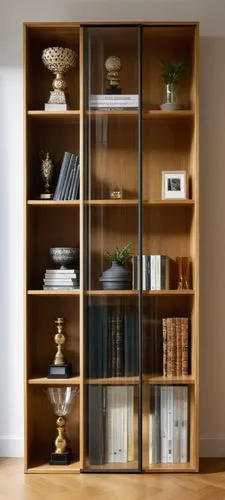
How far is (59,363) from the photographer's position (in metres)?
3.85

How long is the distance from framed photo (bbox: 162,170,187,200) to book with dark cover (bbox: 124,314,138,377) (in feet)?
2.20

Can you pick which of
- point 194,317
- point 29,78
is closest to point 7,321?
point 194,317

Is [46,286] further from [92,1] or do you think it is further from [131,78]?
[92,1]

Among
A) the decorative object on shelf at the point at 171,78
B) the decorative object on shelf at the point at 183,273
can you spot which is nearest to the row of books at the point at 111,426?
the decorative object on shelf at the point at 183,273

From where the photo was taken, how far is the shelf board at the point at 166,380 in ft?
12.2

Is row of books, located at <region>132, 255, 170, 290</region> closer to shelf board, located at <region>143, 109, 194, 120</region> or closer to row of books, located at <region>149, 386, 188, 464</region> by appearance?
row of books, located at <region>149, 386, 188, 464</region>

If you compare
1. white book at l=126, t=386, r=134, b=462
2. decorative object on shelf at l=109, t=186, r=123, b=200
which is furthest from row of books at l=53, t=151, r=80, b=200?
white book at l=126, t=386, r=134, b=462

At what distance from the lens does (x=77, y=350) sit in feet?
13.1

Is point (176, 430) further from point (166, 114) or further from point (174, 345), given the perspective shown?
point (166, 114)

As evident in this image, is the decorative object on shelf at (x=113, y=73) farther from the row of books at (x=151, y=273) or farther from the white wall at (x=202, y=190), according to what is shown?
the row of books at (x=151, y=273)

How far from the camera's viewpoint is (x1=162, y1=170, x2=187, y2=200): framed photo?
378cm

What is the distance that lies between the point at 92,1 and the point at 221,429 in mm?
2530

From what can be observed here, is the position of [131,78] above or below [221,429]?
above

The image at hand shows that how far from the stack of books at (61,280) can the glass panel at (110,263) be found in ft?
0.34
